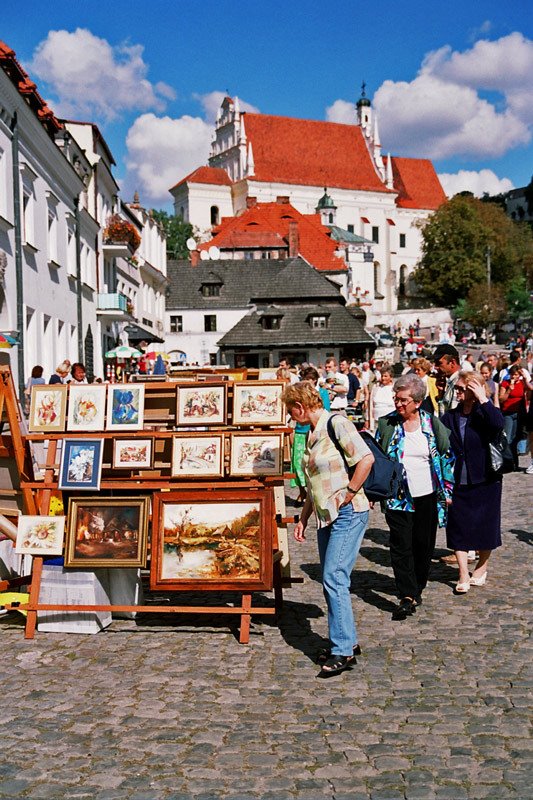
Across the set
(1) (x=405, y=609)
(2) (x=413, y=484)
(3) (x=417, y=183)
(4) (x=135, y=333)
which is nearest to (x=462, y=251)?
(3) (x=417, y=183)

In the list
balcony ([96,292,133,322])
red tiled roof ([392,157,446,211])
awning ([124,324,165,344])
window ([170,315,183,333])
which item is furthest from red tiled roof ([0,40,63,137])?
red tiled roof ([392,157,446,211])

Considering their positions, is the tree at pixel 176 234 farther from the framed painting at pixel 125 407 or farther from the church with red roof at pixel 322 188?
the framed painting at pixel 125 407

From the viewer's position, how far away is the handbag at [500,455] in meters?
8.09

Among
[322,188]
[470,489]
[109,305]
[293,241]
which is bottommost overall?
[470,489]

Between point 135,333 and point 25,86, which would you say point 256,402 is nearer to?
point 25,86

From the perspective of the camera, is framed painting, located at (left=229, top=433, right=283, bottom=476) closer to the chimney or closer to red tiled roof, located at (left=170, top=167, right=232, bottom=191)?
the chimney

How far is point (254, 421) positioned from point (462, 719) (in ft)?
10.6

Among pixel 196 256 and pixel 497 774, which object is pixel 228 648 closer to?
pixel 497 774

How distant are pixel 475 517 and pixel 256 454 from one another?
2240 millimetres

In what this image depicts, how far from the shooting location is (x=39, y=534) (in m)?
7.36

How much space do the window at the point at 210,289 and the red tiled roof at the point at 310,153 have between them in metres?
42.6

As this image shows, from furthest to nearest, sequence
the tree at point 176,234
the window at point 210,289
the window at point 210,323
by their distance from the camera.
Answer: the tree at point 176,234 < the window at point 210,289 < the window at point 210,323

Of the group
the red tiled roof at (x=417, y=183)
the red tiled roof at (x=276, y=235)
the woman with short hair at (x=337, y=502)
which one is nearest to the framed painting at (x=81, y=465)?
the woman with short hair at (x=337, y=502)

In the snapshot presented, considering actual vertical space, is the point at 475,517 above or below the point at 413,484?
below
